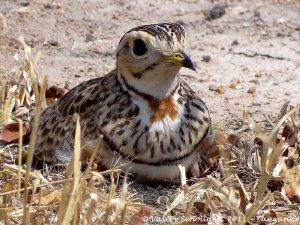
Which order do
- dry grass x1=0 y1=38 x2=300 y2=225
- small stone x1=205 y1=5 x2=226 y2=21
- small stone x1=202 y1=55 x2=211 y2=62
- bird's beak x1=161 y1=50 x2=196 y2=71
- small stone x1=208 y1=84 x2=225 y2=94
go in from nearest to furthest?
Result: dry grass x1=0 y1=38 x2=300 y2=225 < bird's beak x1=161 y1=50 x2=196 y2=71 < small stone x1=208 y1=84 x2=225 y2=94 < small stone x1=202 y1=55 x2=211 y2=62 < small stone x1=205 y1=5 x2=226 y2=21

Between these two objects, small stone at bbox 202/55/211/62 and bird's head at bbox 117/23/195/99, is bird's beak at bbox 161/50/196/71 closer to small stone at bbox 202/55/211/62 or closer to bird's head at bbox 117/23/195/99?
bird's head at bbox 117/23/195/99

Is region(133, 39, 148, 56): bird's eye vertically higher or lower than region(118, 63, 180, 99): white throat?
higher

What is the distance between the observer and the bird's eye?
5.95m

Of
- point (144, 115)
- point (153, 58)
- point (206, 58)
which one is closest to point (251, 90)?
point (206, 58)

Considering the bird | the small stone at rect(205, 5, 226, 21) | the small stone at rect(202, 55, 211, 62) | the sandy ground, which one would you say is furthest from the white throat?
the small stone at rect(205, 5, 226, 21)

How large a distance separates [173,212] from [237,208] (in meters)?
0.52

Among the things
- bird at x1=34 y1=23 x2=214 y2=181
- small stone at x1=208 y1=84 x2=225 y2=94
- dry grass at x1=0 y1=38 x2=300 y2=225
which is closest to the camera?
dry grass at x1=0 y1=38 x2=300 y2=225

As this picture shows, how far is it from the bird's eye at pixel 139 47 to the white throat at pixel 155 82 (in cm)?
12

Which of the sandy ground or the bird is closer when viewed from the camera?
the bird

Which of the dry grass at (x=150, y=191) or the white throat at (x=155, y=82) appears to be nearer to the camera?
the dry grass at (x=150, y=191)

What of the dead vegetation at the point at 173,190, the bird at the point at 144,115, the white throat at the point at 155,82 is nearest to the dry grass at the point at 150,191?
the dead vegetation at the point at 173,190

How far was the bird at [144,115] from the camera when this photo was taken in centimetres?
592

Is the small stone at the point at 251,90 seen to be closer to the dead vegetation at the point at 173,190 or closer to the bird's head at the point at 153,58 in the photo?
the dead vegetation at the point at 173,190

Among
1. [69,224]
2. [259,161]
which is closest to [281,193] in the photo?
[259,161]
